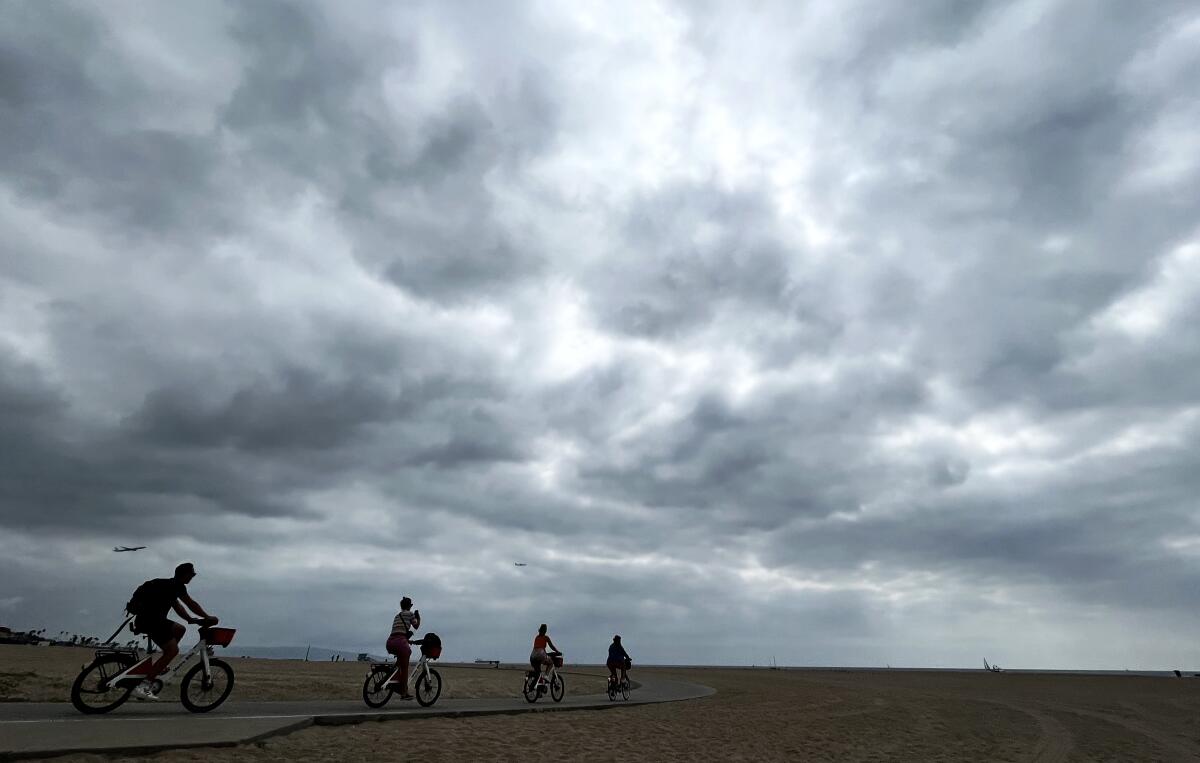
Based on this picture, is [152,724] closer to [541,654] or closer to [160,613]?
[160,613]

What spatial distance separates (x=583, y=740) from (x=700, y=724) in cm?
580

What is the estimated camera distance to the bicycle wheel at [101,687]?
1162 cm

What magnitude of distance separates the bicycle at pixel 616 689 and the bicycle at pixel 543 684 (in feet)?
9.58

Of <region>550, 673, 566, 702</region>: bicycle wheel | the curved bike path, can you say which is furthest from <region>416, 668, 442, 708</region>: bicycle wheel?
<region>550, 673, 566, 702</region>: bicycle wheel

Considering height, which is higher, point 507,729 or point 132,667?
point 132,667

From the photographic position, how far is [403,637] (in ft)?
55.5

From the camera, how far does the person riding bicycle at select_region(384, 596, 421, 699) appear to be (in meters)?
16.4

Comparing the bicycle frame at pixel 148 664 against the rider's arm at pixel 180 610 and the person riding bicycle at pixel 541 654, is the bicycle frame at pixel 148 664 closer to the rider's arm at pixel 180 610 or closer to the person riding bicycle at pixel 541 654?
the rider's arm at pixel 180 610

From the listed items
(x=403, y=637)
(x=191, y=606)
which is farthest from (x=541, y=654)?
(x=191, y=606)

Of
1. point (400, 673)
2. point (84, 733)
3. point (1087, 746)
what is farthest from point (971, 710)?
point (84, 733)

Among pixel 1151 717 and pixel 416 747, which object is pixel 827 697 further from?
pixel 416 747

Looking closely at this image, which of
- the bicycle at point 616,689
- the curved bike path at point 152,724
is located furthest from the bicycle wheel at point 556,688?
the curved bike path at point 152,724

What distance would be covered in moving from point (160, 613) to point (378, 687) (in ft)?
17.5

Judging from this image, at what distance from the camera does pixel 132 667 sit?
11930 millimetres
